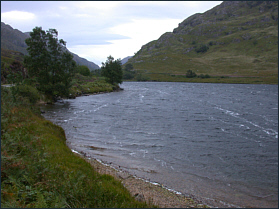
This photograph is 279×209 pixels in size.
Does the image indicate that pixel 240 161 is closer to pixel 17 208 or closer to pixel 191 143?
pixel 191 143

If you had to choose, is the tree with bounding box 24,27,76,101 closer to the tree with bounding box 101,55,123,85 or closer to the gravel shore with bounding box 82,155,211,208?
the gravel shore with bounding box 82,155,211,208

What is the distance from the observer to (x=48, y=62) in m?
50.6

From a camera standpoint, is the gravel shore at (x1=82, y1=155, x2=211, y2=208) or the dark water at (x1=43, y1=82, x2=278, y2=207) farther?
the dark water at (x1=43, y1=82, x2=278, y2=207)

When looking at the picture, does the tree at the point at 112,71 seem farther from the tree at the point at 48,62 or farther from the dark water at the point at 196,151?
the dark water at the point at 196,151

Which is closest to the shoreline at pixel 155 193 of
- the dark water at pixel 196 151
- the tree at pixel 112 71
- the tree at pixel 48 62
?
the dark water at pixel 196 151

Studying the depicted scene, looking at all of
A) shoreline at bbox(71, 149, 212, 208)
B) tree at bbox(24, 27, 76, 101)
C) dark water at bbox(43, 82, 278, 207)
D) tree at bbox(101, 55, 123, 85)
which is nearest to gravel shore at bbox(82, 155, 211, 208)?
shoreline at bbox(71, 149, 212, 208)

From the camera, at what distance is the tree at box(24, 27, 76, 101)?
160ft

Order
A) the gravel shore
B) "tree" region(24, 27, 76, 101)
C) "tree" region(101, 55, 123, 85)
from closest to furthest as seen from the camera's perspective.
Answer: the gravel shore
"tree" region(24, 27, 76, 101)
"tree" region(101, 55, 123, 85)

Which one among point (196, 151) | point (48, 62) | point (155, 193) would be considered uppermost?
point (48, 62)

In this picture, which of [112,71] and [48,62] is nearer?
[48,62]

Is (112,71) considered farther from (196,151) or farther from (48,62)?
(196,151)

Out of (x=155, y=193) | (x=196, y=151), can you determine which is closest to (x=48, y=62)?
(x=196, y=151)

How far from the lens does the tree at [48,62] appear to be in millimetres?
48906

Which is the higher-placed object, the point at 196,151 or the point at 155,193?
the point at 155,193
